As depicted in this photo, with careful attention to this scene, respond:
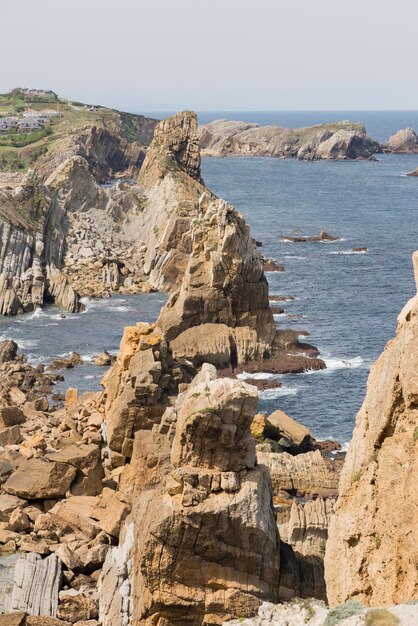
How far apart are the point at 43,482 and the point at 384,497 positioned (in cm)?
2430

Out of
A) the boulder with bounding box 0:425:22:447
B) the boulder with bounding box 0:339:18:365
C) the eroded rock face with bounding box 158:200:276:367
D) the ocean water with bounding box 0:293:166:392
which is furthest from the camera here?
the boulder with bounding box 0:339:18:365

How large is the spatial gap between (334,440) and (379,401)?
128 ft

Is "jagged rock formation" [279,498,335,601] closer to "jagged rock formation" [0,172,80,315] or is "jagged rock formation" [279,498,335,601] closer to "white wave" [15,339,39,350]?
"white wave" [15,339,39,350]

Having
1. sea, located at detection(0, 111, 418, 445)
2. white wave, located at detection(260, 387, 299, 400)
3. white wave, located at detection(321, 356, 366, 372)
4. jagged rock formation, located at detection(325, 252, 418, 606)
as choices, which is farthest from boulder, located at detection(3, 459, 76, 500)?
white wave, located at detection(321, 356, 366, 372)

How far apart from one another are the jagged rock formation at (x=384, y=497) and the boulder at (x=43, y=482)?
2225 centimetres

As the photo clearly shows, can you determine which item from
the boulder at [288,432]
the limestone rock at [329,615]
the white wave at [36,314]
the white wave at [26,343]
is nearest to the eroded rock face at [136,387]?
the boulder at [288,432]

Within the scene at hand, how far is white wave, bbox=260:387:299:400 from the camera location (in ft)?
218

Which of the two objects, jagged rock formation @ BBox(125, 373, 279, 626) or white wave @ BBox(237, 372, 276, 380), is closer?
jagged rock formation @ BBox(125, 373, 279, 626)

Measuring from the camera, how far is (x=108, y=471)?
4216cm

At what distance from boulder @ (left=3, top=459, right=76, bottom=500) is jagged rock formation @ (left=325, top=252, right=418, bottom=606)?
22.3 meters

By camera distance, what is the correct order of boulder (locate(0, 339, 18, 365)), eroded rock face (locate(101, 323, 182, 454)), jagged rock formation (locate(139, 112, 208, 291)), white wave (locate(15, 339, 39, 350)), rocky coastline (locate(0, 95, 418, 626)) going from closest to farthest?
rocky coastline (locate(0, 95, 418, 626))
eroded rock face (locate(101, 323, 182, 454))
boulder (locate(0, 339, 18, 365))
white wave (locate(15, 339, 39, 350))
jagged rock formation (locate(139, 112, 208, 291))

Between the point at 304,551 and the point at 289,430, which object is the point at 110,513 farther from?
the point at 289,430

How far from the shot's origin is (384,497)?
60.2 ft

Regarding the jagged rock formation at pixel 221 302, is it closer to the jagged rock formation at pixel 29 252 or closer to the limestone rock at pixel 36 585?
the jagged rock formation at pixel 29 252
